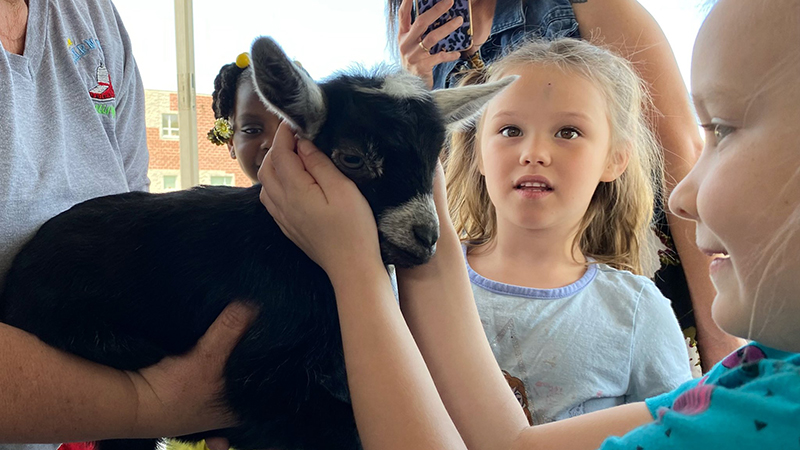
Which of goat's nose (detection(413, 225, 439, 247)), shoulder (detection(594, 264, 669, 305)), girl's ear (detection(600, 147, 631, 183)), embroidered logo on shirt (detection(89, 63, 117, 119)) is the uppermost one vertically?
embroidered logo on shirt (detection(89, 63, 117, 119))

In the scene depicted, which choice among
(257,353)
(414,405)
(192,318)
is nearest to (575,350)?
(414,405)

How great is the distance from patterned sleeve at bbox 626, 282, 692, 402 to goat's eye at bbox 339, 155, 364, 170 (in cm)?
94

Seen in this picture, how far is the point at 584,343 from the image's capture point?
160cm

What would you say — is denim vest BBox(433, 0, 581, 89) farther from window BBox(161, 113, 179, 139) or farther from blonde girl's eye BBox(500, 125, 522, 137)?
window BBox(161, 113, 179, 139)

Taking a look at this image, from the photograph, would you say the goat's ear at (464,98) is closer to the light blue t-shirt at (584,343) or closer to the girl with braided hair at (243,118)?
the light blue t-shirt at (584,343)

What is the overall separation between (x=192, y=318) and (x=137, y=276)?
0.54 feet

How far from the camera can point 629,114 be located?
6.19 ft

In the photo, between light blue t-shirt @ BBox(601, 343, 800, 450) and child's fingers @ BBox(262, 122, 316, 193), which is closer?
light blue t-shirt @ BBox(601, 343, 800, 450)

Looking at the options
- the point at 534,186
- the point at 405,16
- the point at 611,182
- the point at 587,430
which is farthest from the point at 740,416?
the point at 405,16

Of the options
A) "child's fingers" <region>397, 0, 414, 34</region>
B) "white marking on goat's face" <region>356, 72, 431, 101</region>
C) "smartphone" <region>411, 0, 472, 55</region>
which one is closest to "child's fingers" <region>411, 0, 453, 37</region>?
"smartphone" <region>411, 0, 472, 55</region>

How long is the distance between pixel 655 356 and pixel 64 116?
171 centimetres

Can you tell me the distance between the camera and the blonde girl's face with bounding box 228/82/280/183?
215 centimetres

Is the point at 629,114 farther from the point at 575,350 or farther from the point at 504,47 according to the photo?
the point at 575,350

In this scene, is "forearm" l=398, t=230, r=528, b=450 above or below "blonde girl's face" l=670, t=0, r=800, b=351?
below
